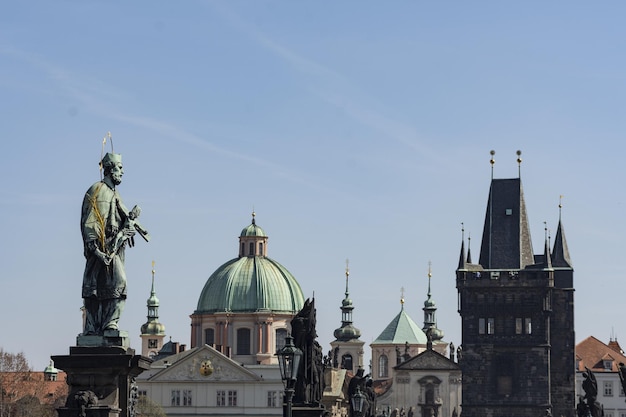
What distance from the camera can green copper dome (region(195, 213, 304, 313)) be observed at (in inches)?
5832

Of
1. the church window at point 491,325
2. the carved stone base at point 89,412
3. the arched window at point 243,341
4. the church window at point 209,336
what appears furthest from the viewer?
the church window at point 209,336

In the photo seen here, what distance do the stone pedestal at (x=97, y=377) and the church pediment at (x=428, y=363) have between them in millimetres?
144522

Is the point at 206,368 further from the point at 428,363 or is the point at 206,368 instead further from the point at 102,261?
the point at 102,261

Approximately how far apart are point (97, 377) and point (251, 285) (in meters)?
135

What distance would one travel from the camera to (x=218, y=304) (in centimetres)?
15000

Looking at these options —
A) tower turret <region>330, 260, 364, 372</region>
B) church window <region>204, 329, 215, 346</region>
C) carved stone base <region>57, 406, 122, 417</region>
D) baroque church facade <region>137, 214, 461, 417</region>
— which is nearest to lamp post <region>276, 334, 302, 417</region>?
carved stone base <region>57, 406, 122, 417</region>

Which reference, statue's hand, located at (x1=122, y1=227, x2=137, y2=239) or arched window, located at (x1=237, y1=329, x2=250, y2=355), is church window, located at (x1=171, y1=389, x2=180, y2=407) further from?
statue's hand, located at (x1=122, y1=227, x2=137, y2=239)

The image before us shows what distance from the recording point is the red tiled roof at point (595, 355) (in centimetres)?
13925

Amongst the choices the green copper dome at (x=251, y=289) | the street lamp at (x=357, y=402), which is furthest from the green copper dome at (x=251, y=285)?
the street lamp at (x=357, y=402)

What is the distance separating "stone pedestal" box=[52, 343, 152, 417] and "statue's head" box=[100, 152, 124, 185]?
5.84 feet

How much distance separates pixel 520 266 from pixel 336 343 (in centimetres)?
5570

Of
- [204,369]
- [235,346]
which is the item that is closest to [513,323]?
[204,369]

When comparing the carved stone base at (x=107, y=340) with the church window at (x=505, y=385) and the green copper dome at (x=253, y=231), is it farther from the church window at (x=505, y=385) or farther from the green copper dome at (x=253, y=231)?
the green copper dome at (x=253, y=231)

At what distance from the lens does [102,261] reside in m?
15.2
